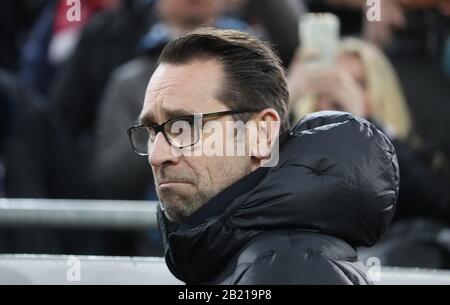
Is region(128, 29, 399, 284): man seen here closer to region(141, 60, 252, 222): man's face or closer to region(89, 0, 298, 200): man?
region(141, 60, 252, 222): man's face

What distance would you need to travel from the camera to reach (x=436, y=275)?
335cm

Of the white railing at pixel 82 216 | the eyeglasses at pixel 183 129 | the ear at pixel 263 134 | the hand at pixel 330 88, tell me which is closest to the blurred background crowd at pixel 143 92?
the hand at pixel 330 88

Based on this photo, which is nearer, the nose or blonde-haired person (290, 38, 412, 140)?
the nose

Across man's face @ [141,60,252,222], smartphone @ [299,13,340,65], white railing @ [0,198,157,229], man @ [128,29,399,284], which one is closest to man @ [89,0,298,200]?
smartphone @ [299,13,340,65]

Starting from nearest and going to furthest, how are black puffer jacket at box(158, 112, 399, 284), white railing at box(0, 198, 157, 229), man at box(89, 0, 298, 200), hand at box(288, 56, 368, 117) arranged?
black puffer jacket at box(158, 112, 399, 284) < white railing at box(0, 198, 157, 229) < hand at box(288, 56, 368, 117) < man at box(89, 0, 298, 200)

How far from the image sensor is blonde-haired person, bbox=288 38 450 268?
15.8ft

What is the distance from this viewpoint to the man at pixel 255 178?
8.40ft

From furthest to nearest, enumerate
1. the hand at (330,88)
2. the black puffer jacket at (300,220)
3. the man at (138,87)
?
1. the man at (138,87)
2. the hand at (330,88)
3. the black puffer jacket at (300,220)

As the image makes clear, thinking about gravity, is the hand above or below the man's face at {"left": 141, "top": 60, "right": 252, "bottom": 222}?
below

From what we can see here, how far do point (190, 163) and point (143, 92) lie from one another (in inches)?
100

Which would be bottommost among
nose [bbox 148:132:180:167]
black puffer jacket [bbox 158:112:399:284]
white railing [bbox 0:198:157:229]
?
white railing [bbox 0:198:157:229]

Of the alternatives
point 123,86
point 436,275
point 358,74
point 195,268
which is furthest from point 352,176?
point 123,86

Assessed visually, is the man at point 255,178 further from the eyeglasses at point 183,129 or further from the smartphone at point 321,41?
the smartphone at point 321,41
